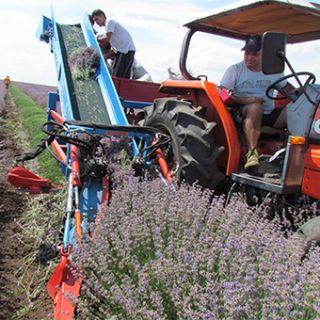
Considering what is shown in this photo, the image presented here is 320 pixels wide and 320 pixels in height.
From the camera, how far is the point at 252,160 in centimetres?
347

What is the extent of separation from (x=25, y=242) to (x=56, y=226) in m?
0.31

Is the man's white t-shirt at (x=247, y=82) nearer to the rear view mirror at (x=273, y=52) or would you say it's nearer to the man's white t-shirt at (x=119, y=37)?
the rear view mirror at (x=273, y=52)

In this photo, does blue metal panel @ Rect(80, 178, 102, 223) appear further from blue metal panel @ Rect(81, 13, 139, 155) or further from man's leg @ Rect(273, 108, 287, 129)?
man's leg @ Rect(273, 108, 287, 129)

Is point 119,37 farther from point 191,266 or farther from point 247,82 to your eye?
point 191,266

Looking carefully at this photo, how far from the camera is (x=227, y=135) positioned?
12.0 ft

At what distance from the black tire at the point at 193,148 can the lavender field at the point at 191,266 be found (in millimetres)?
816

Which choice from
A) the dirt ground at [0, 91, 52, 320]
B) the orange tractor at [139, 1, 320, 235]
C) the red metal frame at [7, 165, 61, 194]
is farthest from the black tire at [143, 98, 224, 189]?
the dirt ground at [0, 91, 52, 320]

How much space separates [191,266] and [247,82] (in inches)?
92.6

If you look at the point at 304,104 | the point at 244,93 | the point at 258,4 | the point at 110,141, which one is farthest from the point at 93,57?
the point at 304,104

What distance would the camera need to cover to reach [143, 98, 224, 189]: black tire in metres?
3.66

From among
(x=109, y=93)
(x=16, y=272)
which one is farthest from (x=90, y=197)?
(x=109, y=93)

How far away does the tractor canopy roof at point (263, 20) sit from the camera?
11.3 feet

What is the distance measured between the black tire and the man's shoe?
271mm

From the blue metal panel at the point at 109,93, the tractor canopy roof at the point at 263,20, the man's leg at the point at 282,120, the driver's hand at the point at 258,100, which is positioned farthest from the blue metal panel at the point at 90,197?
the tractor canopy roof at the point at 263,20
